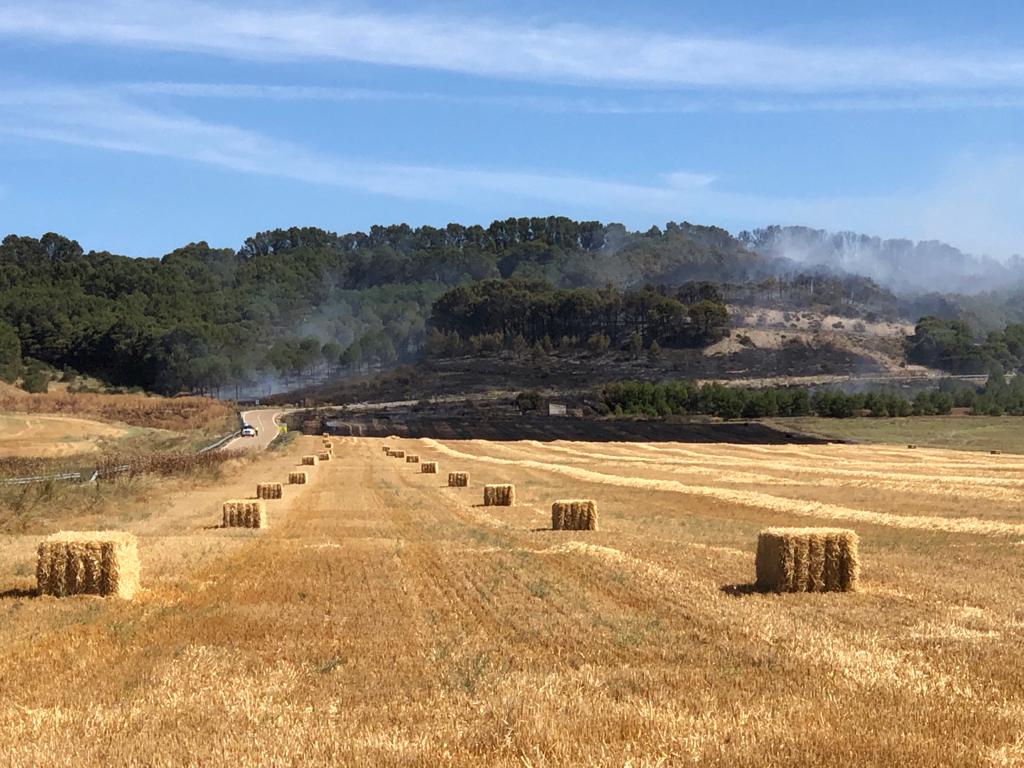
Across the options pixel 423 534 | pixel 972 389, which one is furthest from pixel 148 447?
pixel 972 389

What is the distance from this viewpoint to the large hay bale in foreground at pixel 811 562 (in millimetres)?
16328

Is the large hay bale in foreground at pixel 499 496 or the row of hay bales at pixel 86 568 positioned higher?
the row of hay bales at pixel 86 568

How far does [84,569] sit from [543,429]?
92357 mm

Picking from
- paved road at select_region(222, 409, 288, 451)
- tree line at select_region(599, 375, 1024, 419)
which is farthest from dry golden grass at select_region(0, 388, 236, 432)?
tree line at select_region(599, 375, 1024, 419)

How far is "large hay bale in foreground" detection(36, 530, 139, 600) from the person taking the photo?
16.6 m

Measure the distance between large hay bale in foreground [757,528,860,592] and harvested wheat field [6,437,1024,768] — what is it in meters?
0.31

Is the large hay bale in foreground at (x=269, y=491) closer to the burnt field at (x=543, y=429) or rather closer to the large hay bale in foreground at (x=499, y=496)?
the large hay bale in foreground at (x=499, y=496)

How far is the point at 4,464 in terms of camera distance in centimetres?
5509

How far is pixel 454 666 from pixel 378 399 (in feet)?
488

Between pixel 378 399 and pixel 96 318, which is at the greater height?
pixel 96 318

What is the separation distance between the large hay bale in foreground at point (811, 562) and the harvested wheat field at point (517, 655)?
310 millimetres

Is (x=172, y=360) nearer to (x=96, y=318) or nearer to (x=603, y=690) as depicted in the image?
(x=96, y=318)

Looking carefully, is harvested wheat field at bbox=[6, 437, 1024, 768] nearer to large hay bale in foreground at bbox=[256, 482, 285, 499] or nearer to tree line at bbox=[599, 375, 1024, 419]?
large hay bale in foreground at bbox=[256, 482, 285, 499]

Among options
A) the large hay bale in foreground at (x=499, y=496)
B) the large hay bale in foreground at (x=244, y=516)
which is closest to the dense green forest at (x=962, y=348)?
the large hay bale in foreground at (x=499, y=496)
